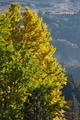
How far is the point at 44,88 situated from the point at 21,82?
6.45 feet

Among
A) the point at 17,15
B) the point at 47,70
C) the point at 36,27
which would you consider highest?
the point at 17,15

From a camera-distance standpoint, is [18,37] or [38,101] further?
[18,37]

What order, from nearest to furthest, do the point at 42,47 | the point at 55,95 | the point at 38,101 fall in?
the point at 38,101
the point at 42,47
the point at 55,95

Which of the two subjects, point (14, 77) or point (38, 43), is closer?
point (14, 77)

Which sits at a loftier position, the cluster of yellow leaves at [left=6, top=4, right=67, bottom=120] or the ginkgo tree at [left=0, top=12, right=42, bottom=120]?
the cluster of yellow leaves at [left=6, top=4, right=67, bottom=120]

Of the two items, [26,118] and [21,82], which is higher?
[21,82]

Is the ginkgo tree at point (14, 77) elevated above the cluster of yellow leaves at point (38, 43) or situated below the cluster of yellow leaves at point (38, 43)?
below

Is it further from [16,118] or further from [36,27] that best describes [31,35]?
[16,118]

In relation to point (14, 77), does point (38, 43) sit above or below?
above

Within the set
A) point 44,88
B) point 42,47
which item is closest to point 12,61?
point 44,88

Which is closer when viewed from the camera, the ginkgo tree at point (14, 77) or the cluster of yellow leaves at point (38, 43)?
the ginkgo tree at point (14, 77)

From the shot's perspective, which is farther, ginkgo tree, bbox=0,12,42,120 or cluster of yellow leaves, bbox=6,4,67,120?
cluster of yellow leaves, bbox=6,4,67,120

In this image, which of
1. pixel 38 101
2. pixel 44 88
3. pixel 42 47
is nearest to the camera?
pixel 38 101

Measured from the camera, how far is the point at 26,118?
1977 centimetres
